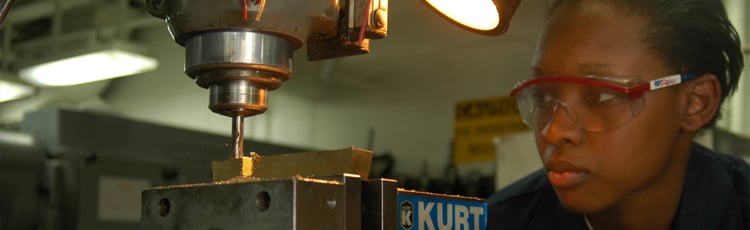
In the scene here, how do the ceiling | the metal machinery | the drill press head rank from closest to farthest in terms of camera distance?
the metal machinery < the drill press head < the ceiling

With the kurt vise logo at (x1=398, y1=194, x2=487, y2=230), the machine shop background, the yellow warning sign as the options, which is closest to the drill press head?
the kurt vise logo at (x1=398, y1=194, x2=487, y2=230)

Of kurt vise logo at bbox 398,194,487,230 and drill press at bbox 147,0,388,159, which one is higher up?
drill press at bbox 147,0,388,159

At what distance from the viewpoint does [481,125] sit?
399 centimetres

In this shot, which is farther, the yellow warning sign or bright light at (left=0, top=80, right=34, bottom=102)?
bright light at (left=0, top=80, right=34, bottom=102)

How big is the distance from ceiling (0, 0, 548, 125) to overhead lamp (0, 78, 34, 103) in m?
0.11

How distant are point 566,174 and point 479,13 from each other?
0.76 ft

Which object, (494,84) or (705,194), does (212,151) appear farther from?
(705,194)

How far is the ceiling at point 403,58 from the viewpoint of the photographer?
12.6 feet

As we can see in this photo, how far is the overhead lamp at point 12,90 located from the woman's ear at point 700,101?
13.4ft

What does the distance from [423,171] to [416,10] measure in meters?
0.92

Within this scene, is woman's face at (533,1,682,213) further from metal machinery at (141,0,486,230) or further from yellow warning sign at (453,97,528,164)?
yellow warning sign at (453,97,528,164)

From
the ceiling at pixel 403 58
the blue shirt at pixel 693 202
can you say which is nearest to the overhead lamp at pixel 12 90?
the ceiling at pixel 403 58

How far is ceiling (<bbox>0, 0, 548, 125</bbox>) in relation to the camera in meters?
3.83

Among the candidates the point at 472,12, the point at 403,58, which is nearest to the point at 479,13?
the point at 472,12
